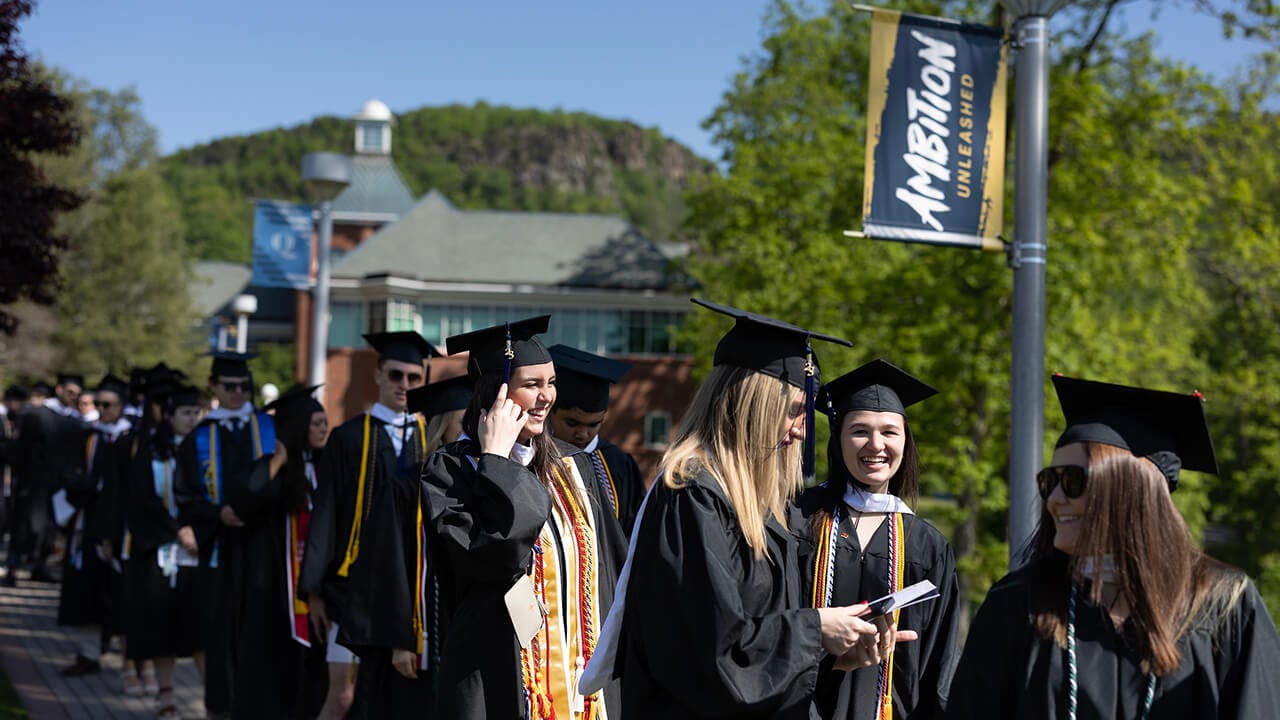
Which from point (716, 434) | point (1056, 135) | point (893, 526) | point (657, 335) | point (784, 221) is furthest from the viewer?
point (657, 335)

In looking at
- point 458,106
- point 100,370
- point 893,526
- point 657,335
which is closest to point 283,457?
point 893,526

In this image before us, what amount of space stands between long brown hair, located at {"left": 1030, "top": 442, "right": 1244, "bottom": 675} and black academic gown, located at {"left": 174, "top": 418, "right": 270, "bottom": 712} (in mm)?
5779

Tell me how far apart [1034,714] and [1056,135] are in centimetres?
2237

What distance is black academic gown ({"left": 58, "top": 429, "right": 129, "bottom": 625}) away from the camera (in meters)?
10.2

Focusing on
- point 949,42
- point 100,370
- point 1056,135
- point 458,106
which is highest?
point 458,106

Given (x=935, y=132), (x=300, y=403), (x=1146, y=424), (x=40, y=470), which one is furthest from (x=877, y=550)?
(x=40, y=470)

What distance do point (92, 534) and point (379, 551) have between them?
591cm

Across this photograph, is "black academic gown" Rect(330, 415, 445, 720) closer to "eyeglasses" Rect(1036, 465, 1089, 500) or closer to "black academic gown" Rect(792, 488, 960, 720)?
"black academic gown" Rect(792, 488, 960, 720)

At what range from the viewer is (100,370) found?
5516cm

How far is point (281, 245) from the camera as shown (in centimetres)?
1343

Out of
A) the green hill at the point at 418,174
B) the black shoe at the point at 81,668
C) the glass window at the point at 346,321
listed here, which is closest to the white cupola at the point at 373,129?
the green hill at the point at 418,174

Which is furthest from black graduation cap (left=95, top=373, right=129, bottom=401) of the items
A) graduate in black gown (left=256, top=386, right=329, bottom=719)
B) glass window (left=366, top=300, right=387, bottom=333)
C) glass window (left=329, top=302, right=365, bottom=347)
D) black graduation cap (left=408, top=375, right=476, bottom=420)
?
glass window (left=329, top=302, right=365, bottom=347)

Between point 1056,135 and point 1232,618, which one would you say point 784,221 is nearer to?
point 1056,135

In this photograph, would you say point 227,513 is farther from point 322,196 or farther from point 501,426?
point 322,196
